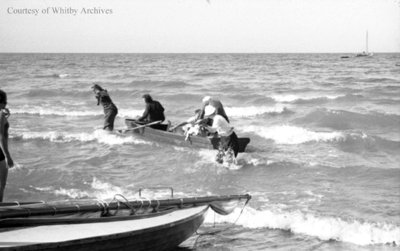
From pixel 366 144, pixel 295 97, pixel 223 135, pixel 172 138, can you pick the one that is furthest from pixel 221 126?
pixel 295 97

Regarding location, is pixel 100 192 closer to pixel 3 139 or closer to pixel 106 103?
pixel 3 139

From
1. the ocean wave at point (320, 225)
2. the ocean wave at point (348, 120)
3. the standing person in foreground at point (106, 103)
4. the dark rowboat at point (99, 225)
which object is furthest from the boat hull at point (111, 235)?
the ocean wave at point (348, 120)

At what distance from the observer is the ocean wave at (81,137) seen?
16.5 m

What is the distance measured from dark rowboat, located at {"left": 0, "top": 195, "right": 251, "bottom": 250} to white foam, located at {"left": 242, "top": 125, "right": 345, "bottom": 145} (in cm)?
1081

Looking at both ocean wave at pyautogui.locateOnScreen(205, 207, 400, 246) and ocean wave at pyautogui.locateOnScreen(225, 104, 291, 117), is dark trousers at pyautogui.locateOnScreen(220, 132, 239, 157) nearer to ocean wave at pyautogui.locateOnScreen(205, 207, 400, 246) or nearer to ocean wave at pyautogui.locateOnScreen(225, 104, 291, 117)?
ocean wave at pyautogui.locateOnScreen(205, 207, 400, 246)

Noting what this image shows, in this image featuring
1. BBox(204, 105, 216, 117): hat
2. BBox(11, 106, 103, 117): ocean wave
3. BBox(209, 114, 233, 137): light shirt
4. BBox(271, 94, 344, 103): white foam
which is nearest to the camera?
BBox(209, 114, 233, 137): light shirt

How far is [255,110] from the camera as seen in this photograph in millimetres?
25391

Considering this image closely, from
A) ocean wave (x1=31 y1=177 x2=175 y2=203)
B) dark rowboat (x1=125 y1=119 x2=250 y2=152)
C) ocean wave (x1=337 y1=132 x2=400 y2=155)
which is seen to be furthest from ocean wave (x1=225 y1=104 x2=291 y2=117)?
ocean wave (x1=31 y1=177 x2=175 y2=203)

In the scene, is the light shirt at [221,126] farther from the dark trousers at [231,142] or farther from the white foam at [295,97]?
the white foam at [295,97]

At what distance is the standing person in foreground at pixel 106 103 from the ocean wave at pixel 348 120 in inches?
315

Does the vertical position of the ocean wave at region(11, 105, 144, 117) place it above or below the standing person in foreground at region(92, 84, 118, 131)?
below

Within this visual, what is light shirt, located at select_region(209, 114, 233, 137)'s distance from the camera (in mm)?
12297

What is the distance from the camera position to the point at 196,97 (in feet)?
99.3

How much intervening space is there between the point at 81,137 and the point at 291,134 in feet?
23.0
